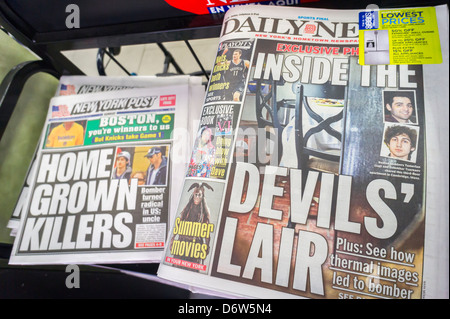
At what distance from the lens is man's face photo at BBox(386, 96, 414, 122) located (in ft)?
0.97

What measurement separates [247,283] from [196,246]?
62 mm

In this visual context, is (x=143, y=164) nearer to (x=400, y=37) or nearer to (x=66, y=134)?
(x=66, y=134)

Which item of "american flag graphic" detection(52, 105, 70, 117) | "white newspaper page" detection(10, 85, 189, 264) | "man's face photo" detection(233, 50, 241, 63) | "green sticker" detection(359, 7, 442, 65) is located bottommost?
"white newspaper page" detection(10, 85, 189, 264)

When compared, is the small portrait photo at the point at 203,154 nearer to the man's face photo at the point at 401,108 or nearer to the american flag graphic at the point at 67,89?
the man's face photo at the point at 401,108

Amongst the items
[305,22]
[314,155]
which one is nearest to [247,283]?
[314,155]

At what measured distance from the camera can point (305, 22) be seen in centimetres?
34

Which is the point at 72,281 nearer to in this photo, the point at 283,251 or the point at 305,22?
the point at 283,251

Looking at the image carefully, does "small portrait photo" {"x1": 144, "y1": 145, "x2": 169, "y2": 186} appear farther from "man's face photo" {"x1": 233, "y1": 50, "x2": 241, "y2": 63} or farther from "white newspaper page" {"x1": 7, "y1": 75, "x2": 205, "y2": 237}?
"man's face photo" {"x1": 233, "y1": 50, "x2": 241, "y2": 63}

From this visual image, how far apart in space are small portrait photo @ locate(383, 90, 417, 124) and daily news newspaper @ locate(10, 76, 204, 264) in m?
0.25

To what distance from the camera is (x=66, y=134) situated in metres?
0.44

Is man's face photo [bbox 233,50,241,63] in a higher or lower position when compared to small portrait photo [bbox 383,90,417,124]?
higher

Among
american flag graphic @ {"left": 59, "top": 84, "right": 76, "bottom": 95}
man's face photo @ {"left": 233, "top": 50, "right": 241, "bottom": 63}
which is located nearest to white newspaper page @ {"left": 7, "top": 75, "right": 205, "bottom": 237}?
american flag graphic @ {"left": 59, "top": 84, "right": 76, "bottom": 95}

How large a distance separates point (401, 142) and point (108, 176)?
373 millimetres

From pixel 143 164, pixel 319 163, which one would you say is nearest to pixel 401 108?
pixel 319 163
